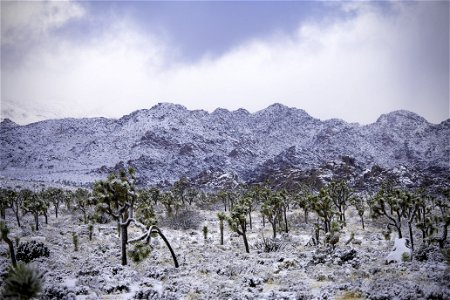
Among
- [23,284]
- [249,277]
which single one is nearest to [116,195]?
[249,277]

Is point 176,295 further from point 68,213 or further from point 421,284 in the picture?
point 68,213

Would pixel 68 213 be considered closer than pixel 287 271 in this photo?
No

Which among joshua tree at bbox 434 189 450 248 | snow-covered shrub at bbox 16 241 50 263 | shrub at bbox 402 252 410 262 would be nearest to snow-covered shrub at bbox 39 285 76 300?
snow-covered shrub at bbox 16 241 50 263

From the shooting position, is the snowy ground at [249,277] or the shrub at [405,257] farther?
the shrub at [405,257]

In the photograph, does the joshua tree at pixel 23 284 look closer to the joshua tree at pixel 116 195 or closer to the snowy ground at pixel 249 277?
the snowy ground at pixel 249 277

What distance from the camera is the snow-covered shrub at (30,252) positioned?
22.7m

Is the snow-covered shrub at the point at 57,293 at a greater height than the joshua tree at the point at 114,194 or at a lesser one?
lesser

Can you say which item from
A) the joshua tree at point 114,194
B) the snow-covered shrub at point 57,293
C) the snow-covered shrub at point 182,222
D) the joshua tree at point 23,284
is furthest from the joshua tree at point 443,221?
the snow-covered shrub at point 182,222

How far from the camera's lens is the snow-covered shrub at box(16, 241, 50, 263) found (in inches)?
894

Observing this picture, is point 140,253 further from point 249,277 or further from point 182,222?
point 182,222

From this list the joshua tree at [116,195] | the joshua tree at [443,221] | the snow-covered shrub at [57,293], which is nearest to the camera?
the snow-covered shrub at [57,293]

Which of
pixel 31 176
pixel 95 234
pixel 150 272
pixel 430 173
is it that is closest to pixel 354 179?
pixel 430 173

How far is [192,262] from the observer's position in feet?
77.6

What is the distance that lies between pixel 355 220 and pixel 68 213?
50.5m
